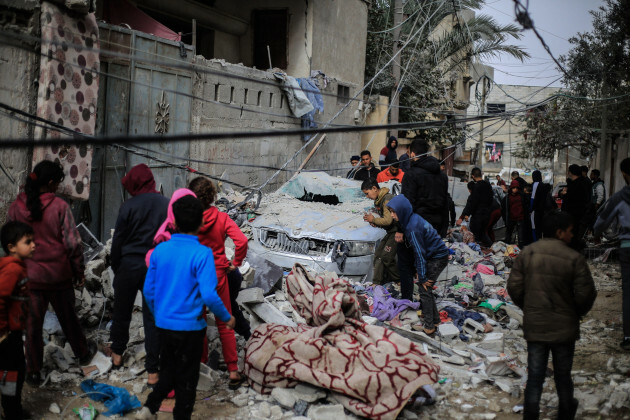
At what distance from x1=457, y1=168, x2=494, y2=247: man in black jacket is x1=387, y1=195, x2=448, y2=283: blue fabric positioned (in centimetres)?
531

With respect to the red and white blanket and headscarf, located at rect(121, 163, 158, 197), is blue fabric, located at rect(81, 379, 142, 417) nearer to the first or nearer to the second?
the red and white blanket

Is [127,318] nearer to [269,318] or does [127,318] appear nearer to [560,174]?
[269,318]

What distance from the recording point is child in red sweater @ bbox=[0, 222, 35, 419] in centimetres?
389

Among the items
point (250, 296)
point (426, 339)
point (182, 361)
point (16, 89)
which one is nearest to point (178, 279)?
point (182, 361)

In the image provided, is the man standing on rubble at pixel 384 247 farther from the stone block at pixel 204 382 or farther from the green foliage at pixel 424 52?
the green foliage at pixel 424 52

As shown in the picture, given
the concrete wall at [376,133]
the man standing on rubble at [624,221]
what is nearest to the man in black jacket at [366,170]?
the man standing on rubble at [624,221]

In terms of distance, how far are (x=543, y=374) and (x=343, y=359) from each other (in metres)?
1.40

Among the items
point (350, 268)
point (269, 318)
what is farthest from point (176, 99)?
point (269, 318)

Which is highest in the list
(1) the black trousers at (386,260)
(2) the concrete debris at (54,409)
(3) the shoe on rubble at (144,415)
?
(1) the black trousers at (386,260)

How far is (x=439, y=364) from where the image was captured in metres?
5.77

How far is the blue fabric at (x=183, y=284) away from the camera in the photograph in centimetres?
383

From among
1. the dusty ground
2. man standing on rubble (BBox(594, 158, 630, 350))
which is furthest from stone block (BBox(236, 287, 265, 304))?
man standing on rubble (BBox(594, 158, 630, 350))

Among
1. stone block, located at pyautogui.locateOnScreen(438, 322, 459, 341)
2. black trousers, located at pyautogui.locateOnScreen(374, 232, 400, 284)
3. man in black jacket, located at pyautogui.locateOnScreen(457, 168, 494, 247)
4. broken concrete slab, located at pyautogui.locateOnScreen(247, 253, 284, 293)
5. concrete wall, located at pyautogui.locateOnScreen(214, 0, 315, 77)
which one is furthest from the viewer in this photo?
concrete wall, located at pyautogui.locateOnScreen(214, 0, 315, 77)

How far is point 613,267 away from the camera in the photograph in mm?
11164
